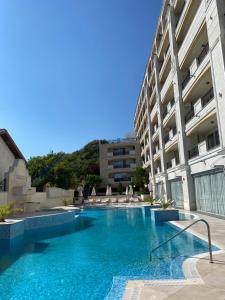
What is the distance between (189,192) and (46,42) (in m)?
16.5

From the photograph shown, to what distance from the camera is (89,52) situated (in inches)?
A: 805

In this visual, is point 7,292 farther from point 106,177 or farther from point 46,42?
point 106,177

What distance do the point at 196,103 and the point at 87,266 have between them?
15.5 meters

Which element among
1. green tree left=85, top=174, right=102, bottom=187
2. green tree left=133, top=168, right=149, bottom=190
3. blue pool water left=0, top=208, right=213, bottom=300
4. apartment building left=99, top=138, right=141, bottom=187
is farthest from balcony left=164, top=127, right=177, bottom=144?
apartment building left=99, top=138, right=141, bottom=187

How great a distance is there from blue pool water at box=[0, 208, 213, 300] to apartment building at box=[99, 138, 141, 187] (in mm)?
42222

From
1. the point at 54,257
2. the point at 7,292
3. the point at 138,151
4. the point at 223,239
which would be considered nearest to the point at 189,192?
the point at 223,239

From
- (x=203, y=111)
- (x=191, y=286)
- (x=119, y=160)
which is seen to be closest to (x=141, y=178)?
(x=119, y=160)

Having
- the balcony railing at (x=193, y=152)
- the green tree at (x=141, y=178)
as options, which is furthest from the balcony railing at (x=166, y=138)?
the green tree at (x=141, y=178)

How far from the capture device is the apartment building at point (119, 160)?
54.4 metres

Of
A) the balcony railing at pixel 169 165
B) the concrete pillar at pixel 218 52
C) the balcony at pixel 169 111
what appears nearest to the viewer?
the concrete pillar at pixel 218 52

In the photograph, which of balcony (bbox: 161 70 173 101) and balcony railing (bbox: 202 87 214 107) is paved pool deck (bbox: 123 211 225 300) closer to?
balcony railing (bbox: 202 87 214 107)

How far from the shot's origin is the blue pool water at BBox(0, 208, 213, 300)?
5931mm

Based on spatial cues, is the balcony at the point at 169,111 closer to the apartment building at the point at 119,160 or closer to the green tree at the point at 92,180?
the apartment building at the point at 119,160

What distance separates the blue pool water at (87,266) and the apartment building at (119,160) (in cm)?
4222
